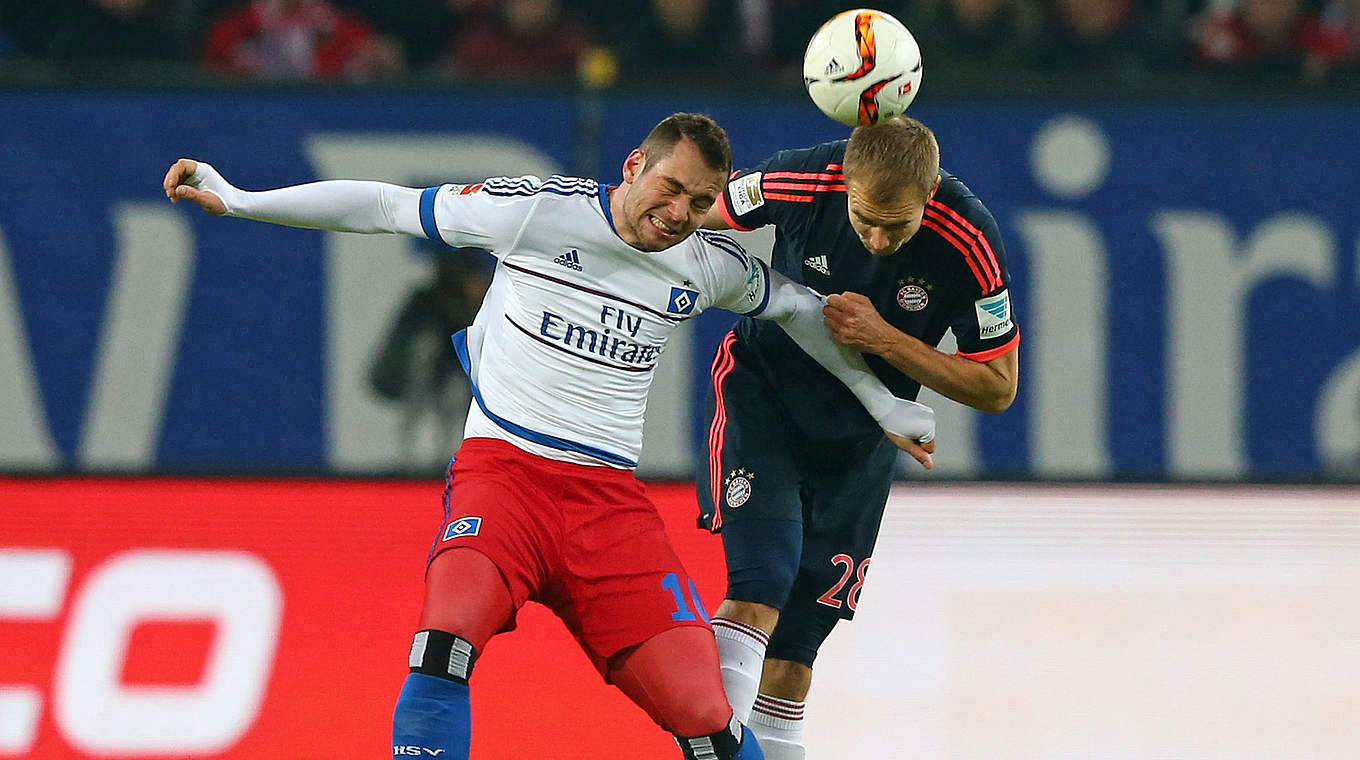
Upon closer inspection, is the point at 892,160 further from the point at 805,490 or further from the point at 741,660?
the point at 741,660

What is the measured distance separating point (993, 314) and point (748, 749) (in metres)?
1.48

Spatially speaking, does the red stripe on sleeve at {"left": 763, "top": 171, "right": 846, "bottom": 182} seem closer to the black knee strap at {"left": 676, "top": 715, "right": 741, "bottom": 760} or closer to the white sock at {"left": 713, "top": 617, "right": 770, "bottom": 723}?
the white sock at {"left": 713, "top": 617, "right": 770, "bottom": 723}

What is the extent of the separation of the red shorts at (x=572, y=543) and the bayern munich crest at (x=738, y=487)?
0.37 meters

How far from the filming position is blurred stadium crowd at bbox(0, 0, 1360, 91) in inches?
371

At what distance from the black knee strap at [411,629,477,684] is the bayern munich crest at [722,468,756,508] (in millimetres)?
1123

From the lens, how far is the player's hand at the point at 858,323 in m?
4.80

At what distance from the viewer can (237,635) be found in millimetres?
5453

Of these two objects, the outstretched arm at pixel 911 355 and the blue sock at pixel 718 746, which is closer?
the blue sock at pixel 718 746

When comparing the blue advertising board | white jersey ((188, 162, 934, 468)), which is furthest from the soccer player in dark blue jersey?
the blue advertising board

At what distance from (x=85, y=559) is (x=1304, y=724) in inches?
163

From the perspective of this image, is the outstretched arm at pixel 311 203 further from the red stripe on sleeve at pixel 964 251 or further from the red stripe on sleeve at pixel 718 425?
the red stripe on sleeve at pixel 964 251

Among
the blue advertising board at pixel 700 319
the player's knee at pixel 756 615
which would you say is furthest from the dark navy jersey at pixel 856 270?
the blue advertising board at pixel 700 319

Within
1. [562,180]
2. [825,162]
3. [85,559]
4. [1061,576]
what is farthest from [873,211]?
→ [85,559]

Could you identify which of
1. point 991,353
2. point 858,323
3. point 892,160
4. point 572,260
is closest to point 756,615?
point 858,323
